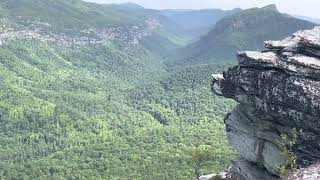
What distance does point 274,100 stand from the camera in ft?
170

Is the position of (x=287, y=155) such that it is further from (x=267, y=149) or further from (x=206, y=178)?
(x=206, y=178)

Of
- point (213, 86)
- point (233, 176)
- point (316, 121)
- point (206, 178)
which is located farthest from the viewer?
point (206, 178)

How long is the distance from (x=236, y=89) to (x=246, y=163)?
31.2 ft

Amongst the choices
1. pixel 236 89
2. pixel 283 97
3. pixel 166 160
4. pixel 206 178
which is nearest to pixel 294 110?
pixel 283 97

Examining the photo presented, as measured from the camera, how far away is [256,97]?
54.6m

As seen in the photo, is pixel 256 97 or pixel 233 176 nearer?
pixel 256 97

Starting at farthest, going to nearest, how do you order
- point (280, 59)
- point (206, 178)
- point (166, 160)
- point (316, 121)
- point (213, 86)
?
1. point (166, 160)
2. point (206, 178)
3. point (213, 86)
4. point (280, 59)
5. point (316, 121)

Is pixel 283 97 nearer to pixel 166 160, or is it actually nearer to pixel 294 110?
pixel 294 110

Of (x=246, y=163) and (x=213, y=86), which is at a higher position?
(x=213, y=86)

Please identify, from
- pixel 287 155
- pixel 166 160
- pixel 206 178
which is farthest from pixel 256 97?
pixel 166 160

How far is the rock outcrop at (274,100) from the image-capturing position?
1932 inches

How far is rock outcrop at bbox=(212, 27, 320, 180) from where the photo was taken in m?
49.1

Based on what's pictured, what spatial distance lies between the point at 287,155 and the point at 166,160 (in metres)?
147

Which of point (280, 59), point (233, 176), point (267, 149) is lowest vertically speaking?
point (233, 176)
